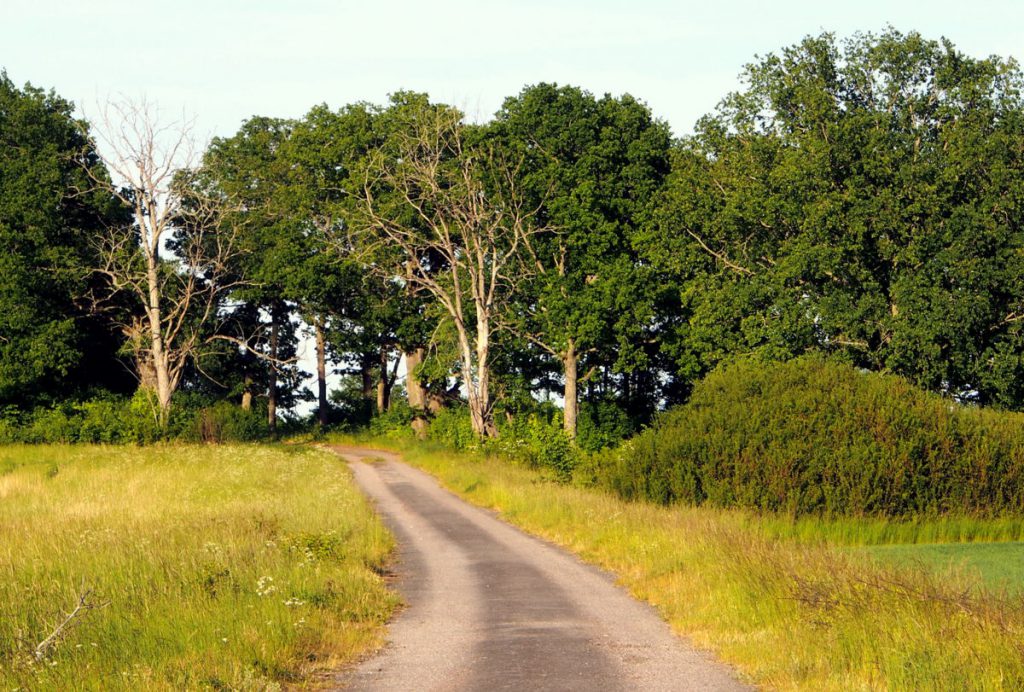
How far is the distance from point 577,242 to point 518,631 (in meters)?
41.4

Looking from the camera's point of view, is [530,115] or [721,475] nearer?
[721,475]

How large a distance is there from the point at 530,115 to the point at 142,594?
143ft

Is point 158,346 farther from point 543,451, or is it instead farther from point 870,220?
point 870,220

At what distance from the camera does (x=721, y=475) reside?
32031 mm

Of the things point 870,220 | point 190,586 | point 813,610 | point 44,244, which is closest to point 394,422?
point 44,244

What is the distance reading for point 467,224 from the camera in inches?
2066

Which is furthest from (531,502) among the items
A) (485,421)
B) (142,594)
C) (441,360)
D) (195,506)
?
(441,360)

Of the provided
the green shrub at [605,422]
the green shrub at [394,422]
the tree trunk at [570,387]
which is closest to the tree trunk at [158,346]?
the green shrub at [394,422]

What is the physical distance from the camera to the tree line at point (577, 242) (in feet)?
152

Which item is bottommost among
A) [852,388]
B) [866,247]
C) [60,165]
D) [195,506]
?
[195,506]

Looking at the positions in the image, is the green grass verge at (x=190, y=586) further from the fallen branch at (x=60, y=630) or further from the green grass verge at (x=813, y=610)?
the green grass verge at (x=813, y=610)

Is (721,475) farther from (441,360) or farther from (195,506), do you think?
(441,360)

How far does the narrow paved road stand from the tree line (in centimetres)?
2730

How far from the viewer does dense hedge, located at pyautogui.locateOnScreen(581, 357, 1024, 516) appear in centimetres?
3103
